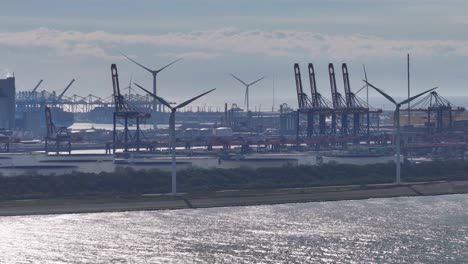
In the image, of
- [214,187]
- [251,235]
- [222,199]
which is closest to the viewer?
[251,235]

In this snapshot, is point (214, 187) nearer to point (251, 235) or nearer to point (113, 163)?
point (113, 163)

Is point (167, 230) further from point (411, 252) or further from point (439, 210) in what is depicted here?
point (439, 210)

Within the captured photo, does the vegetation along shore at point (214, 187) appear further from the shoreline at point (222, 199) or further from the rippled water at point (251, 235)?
the rippled water at point (251, 235)

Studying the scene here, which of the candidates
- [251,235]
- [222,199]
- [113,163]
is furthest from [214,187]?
[251,235]

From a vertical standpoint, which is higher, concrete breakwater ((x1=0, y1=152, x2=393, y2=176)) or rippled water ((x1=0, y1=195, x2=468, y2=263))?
concrete breakwater ((x1=0, y1=152, x2=393, y2=176))

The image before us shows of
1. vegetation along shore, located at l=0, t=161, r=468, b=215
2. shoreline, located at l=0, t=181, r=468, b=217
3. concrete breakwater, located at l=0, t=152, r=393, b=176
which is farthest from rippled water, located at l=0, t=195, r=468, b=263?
concrete breakwater, located at l=0, t=152, r=393, b=176

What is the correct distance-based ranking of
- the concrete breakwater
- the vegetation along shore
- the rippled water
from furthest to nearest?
the concrete breakwater
the vegetation along shore
the rippled water

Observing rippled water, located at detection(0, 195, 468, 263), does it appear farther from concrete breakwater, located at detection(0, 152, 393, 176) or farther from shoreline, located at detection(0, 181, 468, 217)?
concrete breakwater, located at detection(0, 152, 393, 176)
